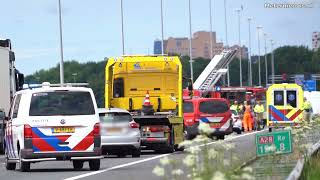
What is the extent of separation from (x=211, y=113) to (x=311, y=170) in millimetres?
23627

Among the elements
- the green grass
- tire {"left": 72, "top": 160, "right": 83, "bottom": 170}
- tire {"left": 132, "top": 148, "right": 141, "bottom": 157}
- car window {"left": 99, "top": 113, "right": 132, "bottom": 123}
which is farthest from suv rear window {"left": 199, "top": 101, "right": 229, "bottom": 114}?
the green grass

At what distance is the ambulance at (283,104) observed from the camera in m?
36.9

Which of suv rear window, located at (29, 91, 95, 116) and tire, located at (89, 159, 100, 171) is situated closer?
suv rear window, located at (29, 91, 95, 116)

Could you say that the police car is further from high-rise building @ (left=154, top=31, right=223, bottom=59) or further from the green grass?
high-rise building @ (left=154, top=31, right=223, bottom=59)

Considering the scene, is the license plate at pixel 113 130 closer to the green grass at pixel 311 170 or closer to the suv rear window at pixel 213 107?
the green grass at pixel 311 170

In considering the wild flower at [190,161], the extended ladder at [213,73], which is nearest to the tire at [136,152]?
the wild flower at [190,161]

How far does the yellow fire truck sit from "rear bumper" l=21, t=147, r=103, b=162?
8.52 meters

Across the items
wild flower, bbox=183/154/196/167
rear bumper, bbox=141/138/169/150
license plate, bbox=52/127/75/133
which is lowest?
rear bumper, bbox=141/138/169/150

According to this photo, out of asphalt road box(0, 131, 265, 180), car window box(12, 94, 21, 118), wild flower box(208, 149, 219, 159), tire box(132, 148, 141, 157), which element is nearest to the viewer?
wild flower box(208, 149, 219, 159)

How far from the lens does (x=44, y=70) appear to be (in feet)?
430

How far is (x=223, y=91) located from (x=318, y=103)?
9.79m

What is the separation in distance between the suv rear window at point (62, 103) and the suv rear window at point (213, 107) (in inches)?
675

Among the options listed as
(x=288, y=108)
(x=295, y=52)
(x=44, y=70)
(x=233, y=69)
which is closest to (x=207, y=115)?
(x=288, y=108)

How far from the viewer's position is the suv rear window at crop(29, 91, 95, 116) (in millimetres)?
20250
